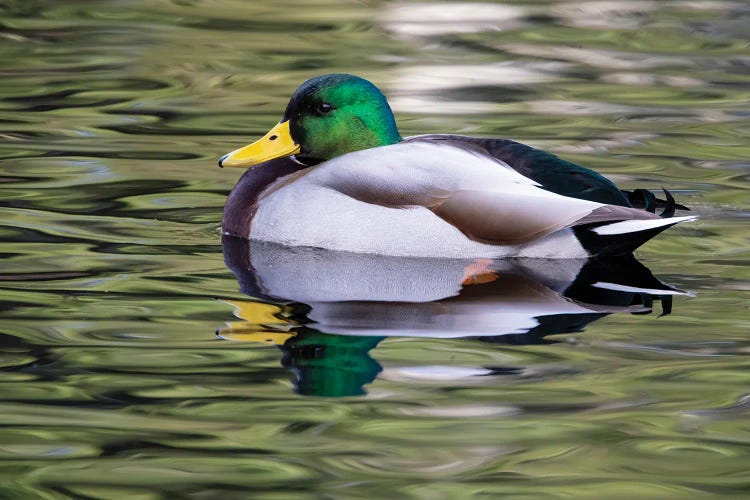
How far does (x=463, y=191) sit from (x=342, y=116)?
879 mm

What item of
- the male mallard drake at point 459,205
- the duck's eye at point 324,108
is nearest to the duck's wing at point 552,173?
the male mallard drake at point 459,205

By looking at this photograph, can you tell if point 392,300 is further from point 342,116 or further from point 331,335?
point 342,116

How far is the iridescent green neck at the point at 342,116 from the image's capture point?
7672mm

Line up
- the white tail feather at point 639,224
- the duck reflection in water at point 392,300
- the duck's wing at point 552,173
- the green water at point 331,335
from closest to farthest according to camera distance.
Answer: the green water at point 331,335, the duck reflection in water at point 392,300, the white tail feather at point 639,224, the duck's wing at point 552,173

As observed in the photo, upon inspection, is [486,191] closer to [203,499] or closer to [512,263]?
[512,263]

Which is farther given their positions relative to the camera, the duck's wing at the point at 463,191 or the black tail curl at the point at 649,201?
the black tail curl at the point at 649,201

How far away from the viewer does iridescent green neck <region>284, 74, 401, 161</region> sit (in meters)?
7.67

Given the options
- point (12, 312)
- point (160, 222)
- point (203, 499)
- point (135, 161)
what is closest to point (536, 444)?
point (203, 499)

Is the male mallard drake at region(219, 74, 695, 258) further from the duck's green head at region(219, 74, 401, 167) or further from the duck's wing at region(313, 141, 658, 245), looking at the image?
the duck's green head at region(219, 74, 401, 167)

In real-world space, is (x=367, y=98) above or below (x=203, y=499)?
above

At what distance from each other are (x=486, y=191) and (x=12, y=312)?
214 cm

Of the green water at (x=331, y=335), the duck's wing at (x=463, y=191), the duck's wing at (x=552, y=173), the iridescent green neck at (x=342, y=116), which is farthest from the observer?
the iridescent green neck at (x=342, y=116)

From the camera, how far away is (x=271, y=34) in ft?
48.6

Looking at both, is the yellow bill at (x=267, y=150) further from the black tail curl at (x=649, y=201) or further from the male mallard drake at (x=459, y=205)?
the black tail curl at (x=649, y=201)
